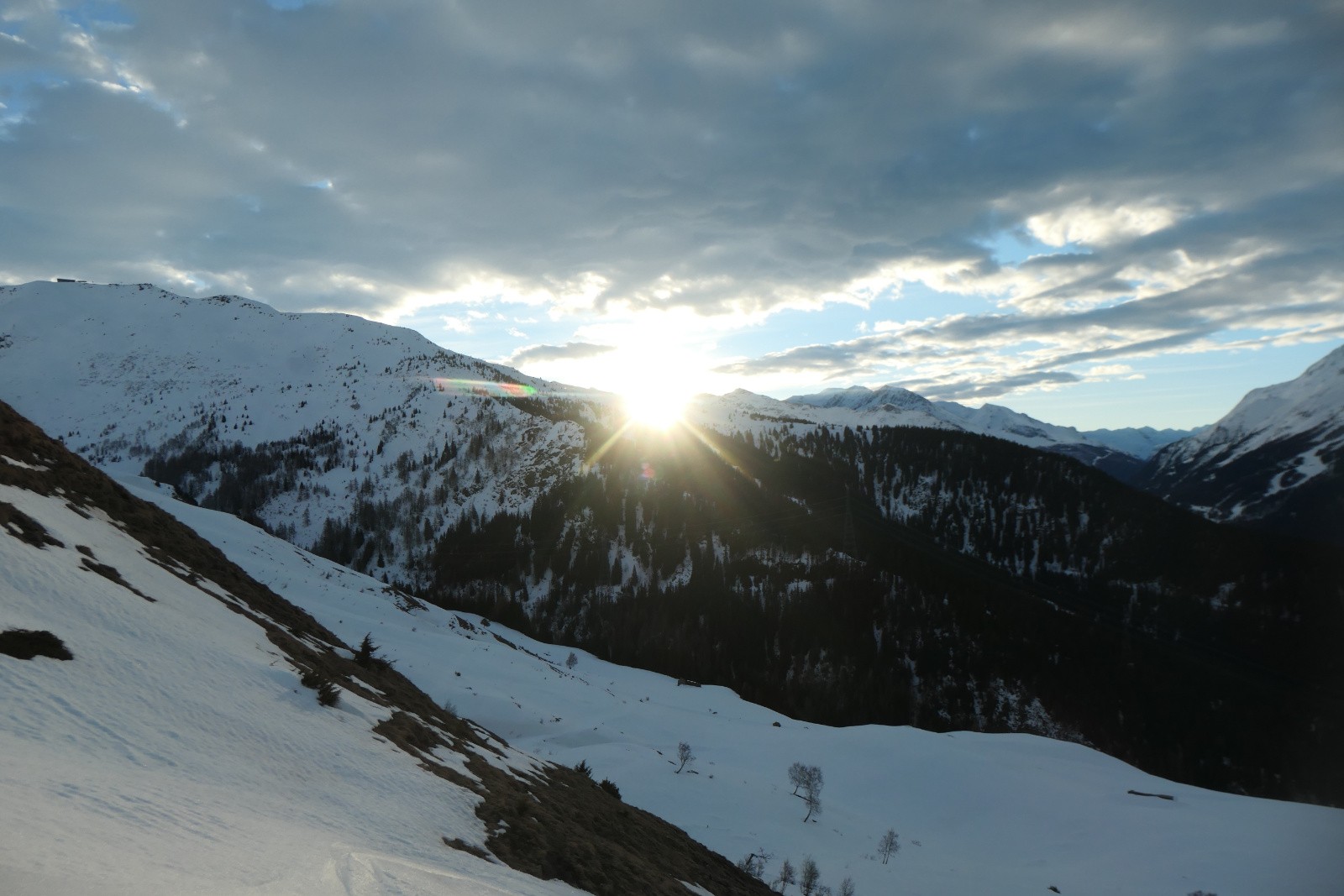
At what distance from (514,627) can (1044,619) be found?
112m

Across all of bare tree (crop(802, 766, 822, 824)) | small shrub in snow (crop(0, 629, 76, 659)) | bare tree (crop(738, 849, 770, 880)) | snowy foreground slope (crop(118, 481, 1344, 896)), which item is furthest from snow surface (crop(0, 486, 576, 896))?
bare tree (crop(802, 766, 822, 824))

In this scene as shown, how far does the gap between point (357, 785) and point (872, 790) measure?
4753 centimetres

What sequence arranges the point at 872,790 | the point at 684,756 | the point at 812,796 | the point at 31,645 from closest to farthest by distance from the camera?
the point at 31,645 < the point at 812,796 < the point at 684,756 < the point at 872,790

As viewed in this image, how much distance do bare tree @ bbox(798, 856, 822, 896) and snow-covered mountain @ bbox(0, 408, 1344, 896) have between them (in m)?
1.20

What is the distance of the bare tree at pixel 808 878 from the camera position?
28.7 metres

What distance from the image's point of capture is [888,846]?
3644 cm

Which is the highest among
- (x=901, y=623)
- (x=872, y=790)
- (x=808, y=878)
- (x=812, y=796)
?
(x=808, y=878)

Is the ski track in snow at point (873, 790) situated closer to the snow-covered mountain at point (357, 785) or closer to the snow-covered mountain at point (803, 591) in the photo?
the snow-covered mountain at point (357, 785)

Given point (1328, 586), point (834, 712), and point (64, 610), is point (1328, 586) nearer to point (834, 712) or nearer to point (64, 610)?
point (834, 712)

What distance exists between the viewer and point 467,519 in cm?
16512

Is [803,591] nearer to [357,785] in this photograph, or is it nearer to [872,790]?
[872,790]

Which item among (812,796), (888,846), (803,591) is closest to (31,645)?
(888,846)

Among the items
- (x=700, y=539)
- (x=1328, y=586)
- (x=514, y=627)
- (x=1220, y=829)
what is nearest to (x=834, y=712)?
(x=700, y=539)

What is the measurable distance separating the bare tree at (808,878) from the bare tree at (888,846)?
7.00 meters
